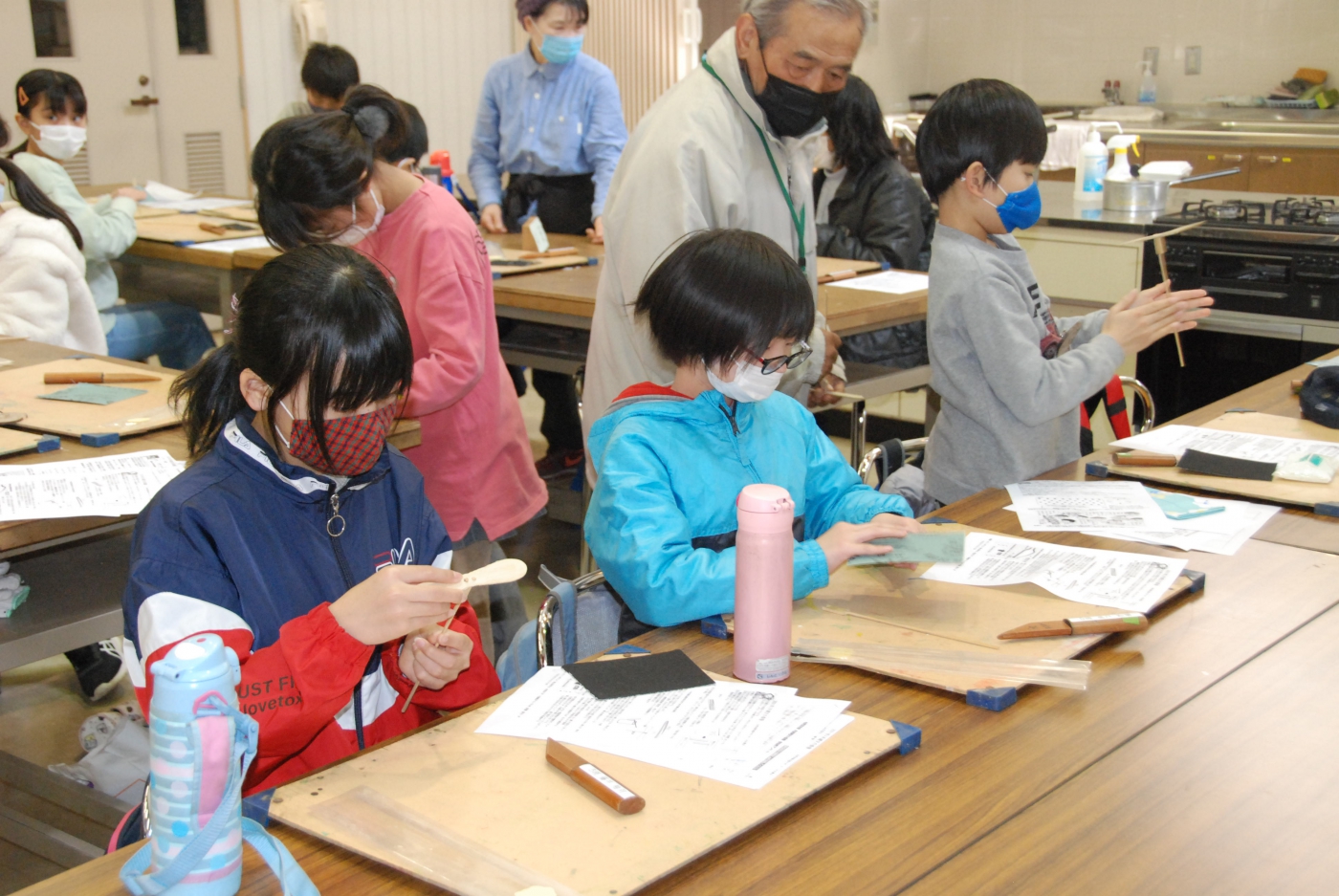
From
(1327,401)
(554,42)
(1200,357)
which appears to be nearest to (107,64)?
(554,42)

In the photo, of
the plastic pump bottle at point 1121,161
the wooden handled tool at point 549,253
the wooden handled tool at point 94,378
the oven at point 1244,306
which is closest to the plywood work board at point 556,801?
the wooden handled tool at point 94,378

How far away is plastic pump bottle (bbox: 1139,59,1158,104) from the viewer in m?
6.70

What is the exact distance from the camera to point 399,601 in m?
1.15

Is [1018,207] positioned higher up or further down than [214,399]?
higher up

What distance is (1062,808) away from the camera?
3.44 ft

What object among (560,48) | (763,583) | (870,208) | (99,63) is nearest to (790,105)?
(763,583)

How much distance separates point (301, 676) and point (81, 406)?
1334 millimetres

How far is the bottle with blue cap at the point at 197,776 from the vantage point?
0.85m

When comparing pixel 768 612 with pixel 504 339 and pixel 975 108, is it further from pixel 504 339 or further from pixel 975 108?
pixel 504 339

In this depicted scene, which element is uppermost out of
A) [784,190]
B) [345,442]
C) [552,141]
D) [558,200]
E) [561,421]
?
[552,141]

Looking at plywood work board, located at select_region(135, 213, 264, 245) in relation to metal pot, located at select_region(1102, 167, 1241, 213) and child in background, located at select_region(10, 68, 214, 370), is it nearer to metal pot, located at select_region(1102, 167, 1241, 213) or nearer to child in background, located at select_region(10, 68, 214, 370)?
child in background, located at select_region(10, 68, 214, 370)

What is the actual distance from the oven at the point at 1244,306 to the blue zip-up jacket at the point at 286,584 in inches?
133

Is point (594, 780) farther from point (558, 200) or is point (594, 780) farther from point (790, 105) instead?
point (558, 200)

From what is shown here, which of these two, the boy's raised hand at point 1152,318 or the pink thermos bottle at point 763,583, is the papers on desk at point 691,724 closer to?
the pink thermos bottle at point 763,583
